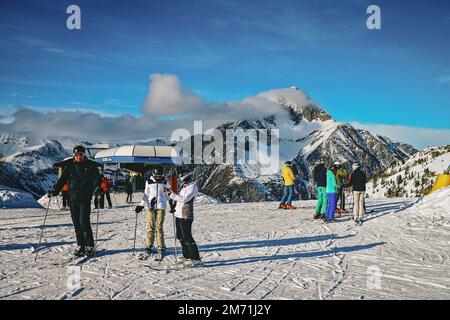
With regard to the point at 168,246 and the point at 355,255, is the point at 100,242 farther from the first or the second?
the point at 355,255

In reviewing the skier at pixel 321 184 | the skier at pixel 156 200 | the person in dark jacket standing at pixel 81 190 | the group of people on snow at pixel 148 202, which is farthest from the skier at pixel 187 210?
the skier at pixel 321 184

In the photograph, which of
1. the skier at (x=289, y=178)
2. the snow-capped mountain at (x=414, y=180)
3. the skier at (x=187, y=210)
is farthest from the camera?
the snow-capped mountain at (x=414, y=180)

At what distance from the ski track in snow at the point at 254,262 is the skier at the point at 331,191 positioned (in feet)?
1.35

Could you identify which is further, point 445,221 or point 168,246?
point 445,221

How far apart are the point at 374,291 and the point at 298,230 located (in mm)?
6380

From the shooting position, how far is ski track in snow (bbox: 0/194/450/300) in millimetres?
6625

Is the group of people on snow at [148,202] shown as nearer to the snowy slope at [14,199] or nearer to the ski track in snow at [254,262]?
the ski track in snow at [254,262]

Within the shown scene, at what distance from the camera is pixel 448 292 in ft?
21.7

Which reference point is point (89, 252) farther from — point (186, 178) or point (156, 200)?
point (186, 178)

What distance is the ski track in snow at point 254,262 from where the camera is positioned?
6.62m

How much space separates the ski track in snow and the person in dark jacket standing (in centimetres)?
47

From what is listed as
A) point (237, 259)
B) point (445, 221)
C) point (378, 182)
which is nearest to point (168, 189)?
point (237, 259)

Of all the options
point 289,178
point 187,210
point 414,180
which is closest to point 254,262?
point 187,210
